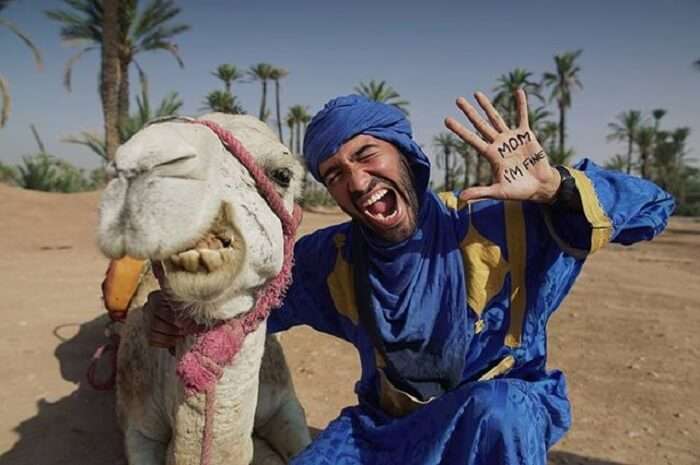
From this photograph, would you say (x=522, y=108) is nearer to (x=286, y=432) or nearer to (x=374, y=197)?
(x=374, y=197)

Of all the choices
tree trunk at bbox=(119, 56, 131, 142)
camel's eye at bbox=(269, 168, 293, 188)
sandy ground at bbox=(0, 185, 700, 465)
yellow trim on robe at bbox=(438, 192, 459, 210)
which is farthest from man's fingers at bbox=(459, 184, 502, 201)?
tree trunk at bbox=(119, 56, 131, 142)

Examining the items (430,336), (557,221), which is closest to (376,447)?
(430,336)

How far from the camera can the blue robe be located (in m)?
1.64

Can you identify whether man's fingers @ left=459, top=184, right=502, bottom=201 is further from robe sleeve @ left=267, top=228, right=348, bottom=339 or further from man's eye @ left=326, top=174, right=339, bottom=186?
robe sleeve @ left=267, top=228, right=348, bottom=339

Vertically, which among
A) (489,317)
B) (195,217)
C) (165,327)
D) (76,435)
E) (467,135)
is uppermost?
(467,135)

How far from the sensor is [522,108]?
1.74 metres

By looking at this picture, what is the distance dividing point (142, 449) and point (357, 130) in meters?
1.36

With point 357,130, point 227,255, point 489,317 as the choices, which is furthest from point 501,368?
point 227,255

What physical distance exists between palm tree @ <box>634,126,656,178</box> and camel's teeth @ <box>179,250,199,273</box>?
50.6 metres

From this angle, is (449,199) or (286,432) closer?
(449,199)

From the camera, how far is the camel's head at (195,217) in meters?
1.09

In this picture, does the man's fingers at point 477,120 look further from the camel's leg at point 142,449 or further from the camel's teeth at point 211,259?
the camel's leg at point 142,449

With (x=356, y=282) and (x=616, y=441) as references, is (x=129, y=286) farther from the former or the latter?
(x=616, y=441)

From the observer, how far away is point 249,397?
1.60 m
